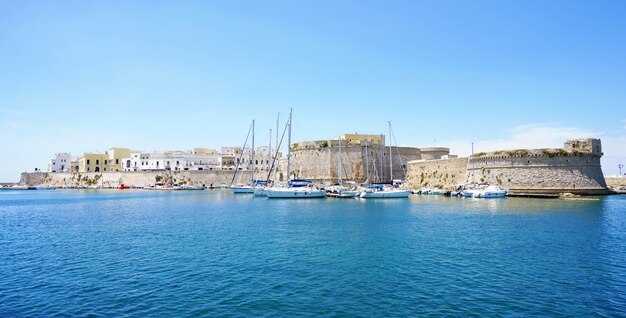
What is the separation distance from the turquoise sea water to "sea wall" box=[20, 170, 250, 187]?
3957 cm

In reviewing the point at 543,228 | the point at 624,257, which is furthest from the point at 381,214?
the point at 624,257

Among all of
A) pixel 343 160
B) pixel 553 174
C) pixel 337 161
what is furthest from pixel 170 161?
pixel 553 174

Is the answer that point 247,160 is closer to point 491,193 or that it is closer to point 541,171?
point 491,193

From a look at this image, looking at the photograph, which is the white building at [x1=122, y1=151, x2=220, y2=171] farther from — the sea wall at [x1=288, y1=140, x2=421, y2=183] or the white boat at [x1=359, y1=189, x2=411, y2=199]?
the white boat at [x1=359, y1=189, x2=411, y2=199]

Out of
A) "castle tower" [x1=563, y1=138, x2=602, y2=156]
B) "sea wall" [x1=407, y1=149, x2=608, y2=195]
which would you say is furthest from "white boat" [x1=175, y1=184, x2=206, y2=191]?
"castle tower" [x1=563, y1=138, x2=602, y2=156]

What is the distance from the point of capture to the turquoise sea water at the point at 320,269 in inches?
277

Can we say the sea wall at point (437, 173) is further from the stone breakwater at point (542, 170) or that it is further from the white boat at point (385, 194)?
the white boat at point (385, 194)

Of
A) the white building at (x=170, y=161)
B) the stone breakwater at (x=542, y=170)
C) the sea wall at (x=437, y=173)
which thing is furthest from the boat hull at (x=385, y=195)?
the white building at (x=170, y=161)

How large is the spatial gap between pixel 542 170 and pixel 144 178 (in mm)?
49256

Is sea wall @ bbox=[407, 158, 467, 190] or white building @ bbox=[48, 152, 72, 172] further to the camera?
white building @ bbox=[48, 152, 72, 172]

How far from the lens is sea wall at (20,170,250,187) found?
5675 centimetres

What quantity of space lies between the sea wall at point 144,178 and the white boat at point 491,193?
30079mm

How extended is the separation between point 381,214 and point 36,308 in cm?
1543

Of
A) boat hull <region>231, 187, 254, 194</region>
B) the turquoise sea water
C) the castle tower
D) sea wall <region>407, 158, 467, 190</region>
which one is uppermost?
the castle tower
